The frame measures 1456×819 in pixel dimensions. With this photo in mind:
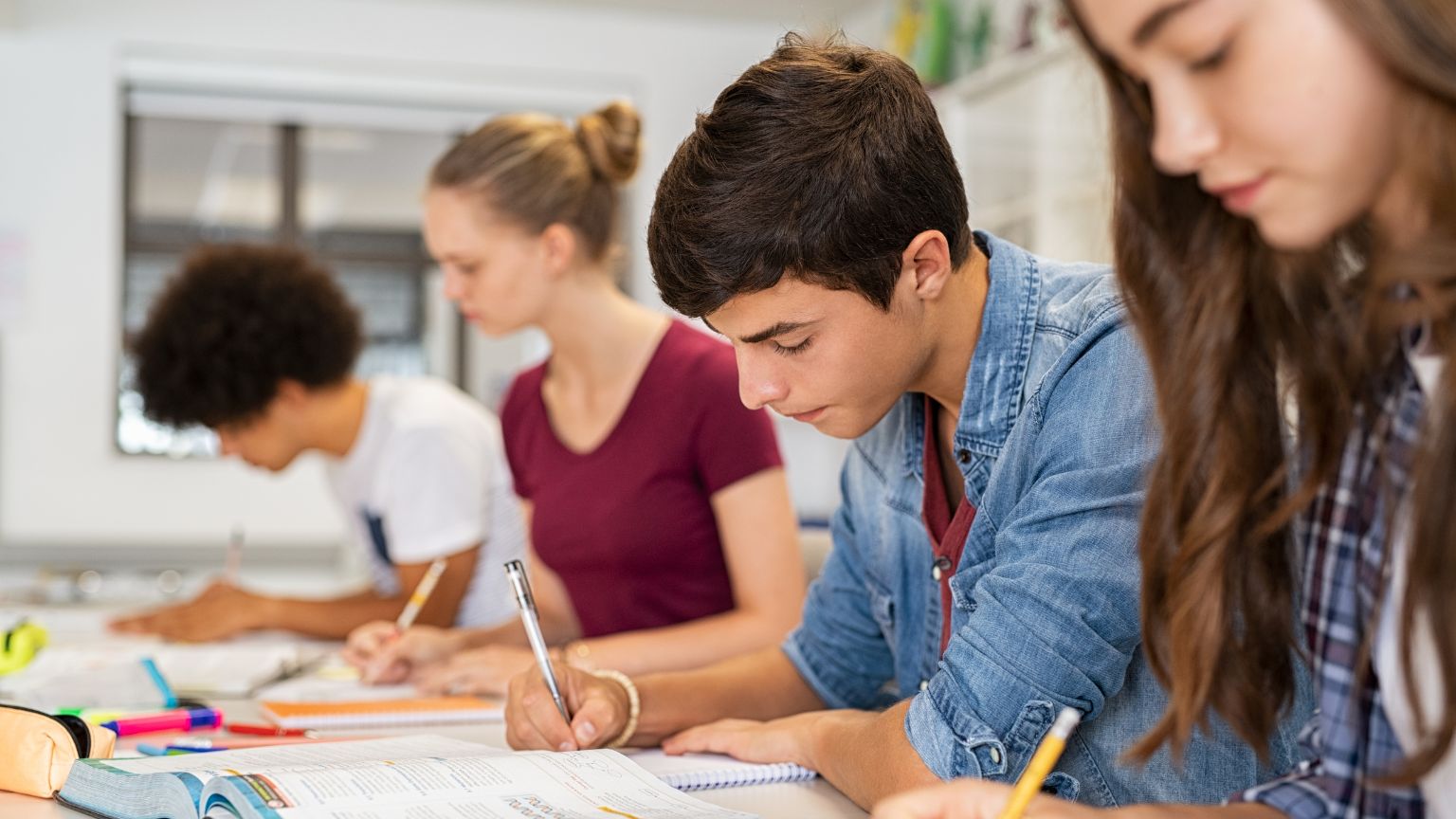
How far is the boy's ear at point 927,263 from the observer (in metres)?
1.06

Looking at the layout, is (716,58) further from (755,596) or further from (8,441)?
(755,596)

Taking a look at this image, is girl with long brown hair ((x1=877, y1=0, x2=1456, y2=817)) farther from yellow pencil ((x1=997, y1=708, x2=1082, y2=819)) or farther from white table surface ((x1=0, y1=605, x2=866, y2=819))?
white table surface ((x1=0, y1=605, x2=866, y2=819))

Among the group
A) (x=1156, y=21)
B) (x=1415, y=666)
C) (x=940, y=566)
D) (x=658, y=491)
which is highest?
(x=1156, y=21)

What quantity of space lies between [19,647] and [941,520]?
123 cm

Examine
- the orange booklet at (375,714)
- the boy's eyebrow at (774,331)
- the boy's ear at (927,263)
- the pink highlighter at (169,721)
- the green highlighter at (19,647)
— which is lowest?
the green highlighter at (19,647)

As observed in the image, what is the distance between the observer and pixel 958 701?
972 mm

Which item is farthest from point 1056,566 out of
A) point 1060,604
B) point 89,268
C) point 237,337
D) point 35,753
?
point 89,268

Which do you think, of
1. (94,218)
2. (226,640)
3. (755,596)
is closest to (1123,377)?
(755,596)

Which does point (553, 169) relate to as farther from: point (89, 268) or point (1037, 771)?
point (89, 268)

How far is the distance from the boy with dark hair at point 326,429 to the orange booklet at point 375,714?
685mm

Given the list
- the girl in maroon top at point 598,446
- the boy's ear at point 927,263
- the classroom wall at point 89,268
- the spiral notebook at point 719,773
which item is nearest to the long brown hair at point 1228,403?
the boy's ear at point 927,263

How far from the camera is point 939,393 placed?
3.90 feet

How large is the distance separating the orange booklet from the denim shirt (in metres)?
0.54

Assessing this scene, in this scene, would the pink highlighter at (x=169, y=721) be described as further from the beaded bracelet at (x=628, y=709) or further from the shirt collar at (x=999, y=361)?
the shirt collar at (x=999, y=361)
